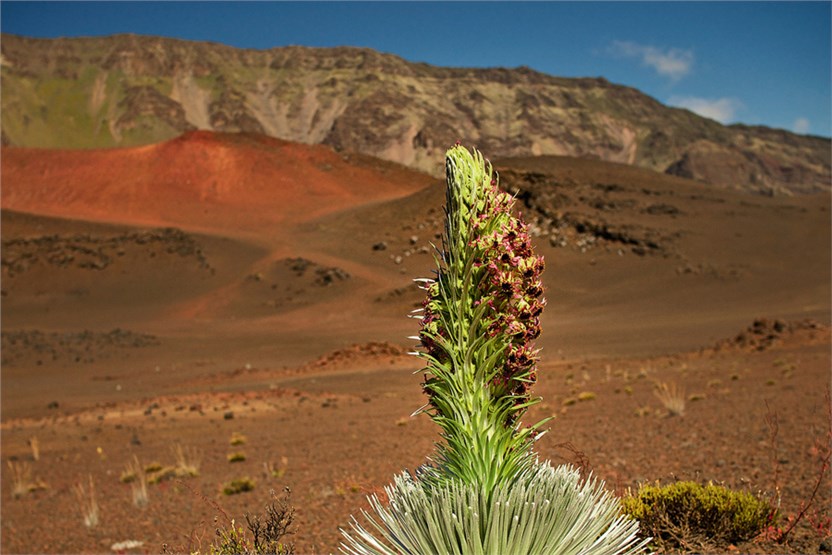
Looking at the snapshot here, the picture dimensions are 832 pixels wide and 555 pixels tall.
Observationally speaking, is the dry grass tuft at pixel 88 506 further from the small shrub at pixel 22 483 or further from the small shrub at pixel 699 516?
the small shrub at pixel 699 516

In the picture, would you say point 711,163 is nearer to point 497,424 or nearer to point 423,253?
point 423,253

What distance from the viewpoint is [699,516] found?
4.54 m

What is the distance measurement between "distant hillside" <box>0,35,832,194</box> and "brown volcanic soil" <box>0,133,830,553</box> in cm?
5655

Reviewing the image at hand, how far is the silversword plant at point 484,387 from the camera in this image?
239 cm

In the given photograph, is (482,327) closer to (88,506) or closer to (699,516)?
(699,516)

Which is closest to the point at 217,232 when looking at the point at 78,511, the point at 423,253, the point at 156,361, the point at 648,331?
the point at 423,253

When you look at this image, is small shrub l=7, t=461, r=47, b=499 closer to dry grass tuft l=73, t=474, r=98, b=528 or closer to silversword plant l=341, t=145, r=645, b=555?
dry grass tuft l=73, t=474, r=98, b=528

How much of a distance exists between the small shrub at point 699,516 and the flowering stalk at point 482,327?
2.27m

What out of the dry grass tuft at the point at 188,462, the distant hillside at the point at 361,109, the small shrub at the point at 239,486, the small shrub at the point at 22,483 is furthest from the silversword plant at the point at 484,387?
the distant hillside at the point at 361,109

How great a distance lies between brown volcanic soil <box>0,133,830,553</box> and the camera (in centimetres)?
964

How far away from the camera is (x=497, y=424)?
2.46 metres

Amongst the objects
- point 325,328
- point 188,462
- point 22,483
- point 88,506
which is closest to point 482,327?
point 88,506

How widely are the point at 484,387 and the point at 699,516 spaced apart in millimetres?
2712

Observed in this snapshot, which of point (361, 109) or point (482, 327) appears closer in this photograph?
point (482, 327)
